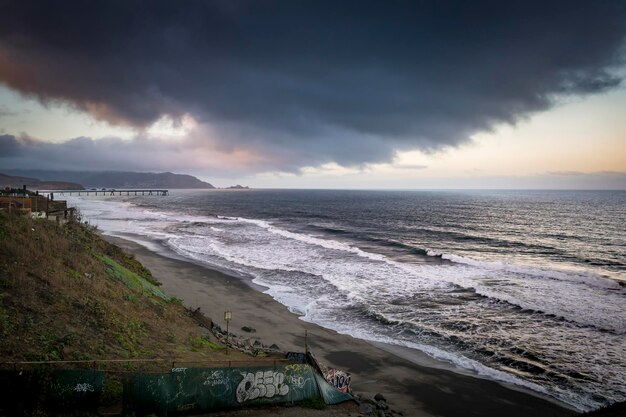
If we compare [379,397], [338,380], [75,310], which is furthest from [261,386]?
[75,310]

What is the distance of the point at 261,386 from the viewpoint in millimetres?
12492

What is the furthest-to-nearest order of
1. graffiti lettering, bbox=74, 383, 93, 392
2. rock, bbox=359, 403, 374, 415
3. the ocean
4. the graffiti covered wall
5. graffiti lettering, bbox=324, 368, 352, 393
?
the ocean
graffiti lettering, bbox=324, 368, 352, 393
rock, bbox=359, 403, 374, 415
the graffiti covered wall
graffiti lettering, bbox=74, 383, 93, 392

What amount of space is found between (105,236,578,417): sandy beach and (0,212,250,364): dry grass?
5361mm

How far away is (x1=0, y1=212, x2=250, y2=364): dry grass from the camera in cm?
1248

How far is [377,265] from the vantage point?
141 feet

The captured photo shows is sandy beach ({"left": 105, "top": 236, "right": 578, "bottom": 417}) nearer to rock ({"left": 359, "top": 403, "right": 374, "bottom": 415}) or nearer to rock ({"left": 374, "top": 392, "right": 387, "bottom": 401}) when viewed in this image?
rock ({"left": 374, "top": 392, "right": 387, "bottom": 401})

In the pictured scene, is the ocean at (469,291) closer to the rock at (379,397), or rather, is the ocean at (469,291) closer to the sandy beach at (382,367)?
the sandy beach at (382,367)

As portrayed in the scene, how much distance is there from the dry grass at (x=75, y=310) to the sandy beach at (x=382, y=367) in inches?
211

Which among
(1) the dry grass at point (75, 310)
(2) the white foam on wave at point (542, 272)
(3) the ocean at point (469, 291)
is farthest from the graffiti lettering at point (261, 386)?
(2) the white foam on wave at point (542, 272)

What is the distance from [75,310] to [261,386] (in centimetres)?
854

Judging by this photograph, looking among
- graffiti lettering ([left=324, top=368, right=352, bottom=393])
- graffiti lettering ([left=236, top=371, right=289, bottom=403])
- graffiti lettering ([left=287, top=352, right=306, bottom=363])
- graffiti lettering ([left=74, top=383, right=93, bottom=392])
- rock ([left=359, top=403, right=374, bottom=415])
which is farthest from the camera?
graffiti lettering ([left=287, top=352, right=306, bottom=363])

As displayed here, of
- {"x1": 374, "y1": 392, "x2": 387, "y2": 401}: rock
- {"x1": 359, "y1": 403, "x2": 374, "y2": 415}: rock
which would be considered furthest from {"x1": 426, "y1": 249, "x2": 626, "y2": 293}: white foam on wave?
{"x1": 359, "y1": 403, "x2": 374, "y2": 415}: rock

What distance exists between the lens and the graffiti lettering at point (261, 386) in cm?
1220

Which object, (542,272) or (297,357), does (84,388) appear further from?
(542,272)
